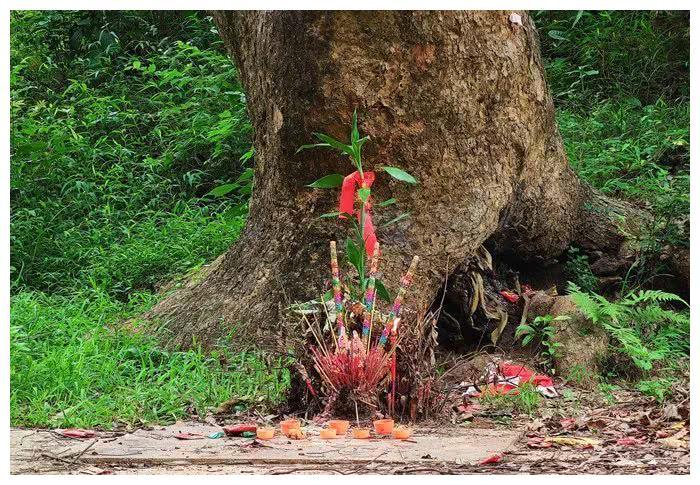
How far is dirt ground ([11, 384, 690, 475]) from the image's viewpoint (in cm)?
349

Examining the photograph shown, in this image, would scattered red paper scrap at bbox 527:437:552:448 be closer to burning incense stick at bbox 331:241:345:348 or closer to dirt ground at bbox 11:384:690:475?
dirt ground at bbox 11:384:690:475

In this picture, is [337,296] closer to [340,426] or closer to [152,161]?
[340,426]

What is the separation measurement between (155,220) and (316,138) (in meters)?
3.53

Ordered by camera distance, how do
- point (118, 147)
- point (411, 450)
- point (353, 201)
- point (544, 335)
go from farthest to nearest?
1. point (118, 147)
2. point (544, 335)
3. point (353, 201)
4. point (411, 450)

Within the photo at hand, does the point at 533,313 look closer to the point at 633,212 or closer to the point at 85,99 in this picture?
the point at 633,212

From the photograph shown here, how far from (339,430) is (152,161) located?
5346mm

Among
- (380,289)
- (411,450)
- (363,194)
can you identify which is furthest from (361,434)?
(363,194)

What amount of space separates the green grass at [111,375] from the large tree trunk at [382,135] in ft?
0.77

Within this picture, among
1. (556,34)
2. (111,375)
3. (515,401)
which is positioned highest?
(556,34)

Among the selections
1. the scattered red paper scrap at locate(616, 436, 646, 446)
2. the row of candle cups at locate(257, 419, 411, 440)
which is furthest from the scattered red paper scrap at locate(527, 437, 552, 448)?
the row of candle cups at locate(257, 419, 411, 440)

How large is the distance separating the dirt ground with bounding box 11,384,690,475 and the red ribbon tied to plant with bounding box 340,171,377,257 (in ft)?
2.79

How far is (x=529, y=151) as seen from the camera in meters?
5.90

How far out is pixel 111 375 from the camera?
198 inches

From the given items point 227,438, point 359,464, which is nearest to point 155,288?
point 227,438
